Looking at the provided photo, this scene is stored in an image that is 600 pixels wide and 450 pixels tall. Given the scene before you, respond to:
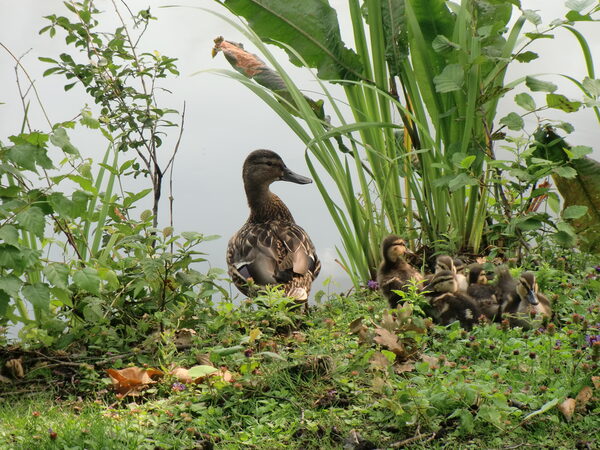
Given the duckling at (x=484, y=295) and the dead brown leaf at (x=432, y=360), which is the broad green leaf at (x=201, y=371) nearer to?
the dead brown leaf at (x=432, y=360)

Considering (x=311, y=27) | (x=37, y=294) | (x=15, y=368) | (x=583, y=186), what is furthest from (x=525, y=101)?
(x=15, y=368)

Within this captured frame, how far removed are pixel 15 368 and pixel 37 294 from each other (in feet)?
2.32

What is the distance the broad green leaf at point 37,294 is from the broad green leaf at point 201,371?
1.00m

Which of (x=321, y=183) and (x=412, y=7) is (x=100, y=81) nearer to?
(x=321, y=183)

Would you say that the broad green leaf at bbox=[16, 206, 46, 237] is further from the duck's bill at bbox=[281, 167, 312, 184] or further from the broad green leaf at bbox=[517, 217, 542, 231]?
the broad green leaf at bbox=[517, 217, 542, 231]

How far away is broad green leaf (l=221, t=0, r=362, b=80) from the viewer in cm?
733

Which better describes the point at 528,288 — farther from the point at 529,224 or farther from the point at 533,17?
the point at 533,17

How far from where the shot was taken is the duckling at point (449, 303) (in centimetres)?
509

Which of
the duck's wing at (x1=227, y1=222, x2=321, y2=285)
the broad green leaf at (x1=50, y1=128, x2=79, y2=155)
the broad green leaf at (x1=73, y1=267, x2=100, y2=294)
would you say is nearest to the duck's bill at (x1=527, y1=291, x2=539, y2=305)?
the duck's wing at (x1=227, y1=222, x2=321, y2=285)

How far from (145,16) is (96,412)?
485cm

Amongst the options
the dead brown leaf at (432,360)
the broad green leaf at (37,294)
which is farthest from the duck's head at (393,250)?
the broad green leaf at (37,294)

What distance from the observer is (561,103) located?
21.1 feet

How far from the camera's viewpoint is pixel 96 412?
409 centimetres

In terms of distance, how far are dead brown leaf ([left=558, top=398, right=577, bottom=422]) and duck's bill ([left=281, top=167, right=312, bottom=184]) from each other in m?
4.49
